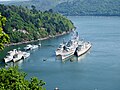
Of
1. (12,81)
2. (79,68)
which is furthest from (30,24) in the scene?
(12,81)

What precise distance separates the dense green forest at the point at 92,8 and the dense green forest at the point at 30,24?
93.6 feet

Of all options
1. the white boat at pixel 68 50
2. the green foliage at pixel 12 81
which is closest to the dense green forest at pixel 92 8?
the white boat at pixel 68 50

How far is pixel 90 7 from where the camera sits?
77688mm

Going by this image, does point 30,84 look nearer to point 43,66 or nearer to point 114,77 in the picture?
point 114,77

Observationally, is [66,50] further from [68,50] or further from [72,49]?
[72,49]

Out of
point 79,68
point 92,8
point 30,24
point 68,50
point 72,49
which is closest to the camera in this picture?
point 79,68

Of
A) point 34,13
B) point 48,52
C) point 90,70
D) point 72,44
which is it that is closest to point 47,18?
point 34,13

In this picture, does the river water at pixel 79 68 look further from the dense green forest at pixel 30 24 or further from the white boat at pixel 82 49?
the dense green forest at pixel 30 24

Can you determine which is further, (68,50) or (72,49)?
(72,49)

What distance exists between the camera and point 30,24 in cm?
3444

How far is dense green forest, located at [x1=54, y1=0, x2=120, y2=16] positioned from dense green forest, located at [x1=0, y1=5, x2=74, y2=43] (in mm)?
28540

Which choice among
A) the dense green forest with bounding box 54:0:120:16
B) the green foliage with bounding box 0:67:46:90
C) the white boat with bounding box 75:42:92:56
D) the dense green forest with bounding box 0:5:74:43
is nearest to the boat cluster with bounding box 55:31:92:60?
the white boat with bounding box 75:42:92:56

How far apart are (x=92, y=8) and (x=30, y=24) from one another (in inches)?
1682

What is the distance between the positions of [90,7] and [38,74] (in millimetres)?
61539
